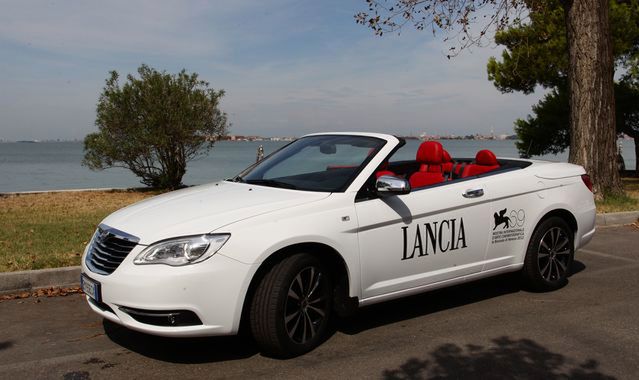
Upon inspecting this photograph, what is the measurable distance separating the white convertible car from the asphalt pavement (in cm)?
27

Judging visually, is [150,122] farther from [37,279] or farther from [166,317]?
[166,317]

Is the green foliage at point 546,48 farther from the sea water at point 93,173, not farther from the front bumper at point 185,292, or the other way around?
the front bumper at point 185,292

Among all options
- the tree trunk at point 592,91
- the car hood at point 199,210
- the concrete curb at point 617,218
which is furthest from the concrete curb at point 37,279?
the tree trunk at point 592,91

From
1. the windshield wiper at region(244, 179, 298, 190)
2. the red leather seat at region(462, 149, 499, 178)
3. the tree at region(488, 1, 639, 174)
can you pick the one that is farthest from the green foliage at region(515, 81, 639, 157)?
the windshield wiper at region(244, 179, 298, 190)

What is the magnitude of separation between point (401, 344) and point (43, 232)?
6.39m

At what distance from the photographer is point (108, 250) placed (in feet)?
14.0

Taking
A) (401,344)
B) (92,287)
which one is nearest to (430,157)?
(401,344)

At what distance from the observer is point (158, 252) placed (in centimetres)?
396

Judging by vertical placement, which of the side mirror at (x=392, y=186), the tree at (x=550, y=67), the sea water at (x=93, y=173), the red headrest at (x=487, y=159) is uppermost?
the tree at (x=550, y=67)

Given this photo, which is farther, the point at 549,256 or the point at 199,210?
the point at 549,256

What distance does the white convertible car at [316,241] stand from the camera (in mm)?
3943

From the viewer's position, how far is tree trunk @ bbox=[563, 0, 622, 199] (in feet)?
38.4

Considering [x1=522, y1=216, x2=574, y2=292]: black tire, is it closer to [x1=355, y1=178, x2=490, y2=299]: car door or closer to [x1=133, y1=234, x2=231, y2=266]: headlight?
[x1=355, y1=178, x2=490, y2=299]: car door

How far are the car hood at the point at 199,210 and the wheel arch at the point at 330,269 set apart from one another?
300 millimetres
